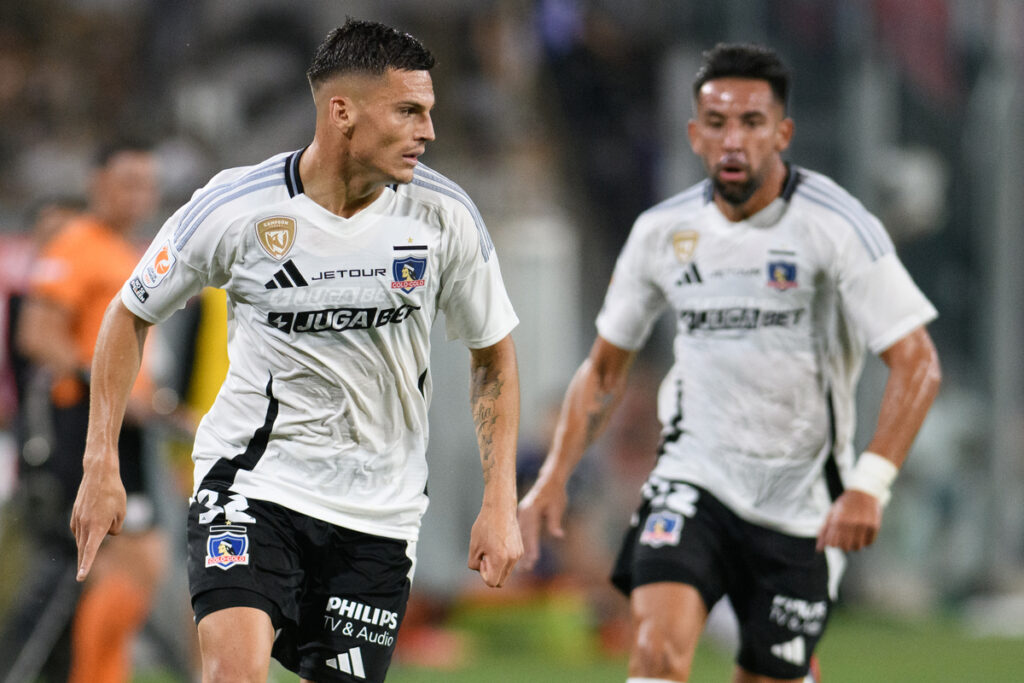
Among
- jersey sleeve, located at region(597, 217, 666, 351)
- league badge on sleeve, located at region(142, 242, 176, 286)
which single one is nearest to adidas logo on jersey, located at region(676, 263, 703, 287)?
jersey sleeve, located at region(597, 217, 666, 351)

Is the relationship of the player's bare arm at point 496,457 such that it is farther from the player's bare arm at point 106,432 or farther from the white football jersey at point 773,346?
the white football jersey at point 773,346

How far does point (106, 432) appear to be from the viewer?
435 centimetres

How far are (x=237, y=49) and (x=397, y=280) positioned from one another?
34.0 ft

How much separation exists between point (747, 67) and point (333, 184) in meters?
1.86

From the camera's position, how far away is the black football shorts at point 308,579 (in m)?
4.26

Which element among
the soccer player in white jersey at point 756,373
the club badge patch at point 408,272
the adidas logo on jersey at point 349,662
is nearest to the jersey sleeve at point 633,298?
the soccer player in white jersey at point 756,373

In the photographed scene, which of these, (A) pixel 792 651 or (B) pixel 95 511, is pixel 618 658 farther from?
(B) pixel 95 511

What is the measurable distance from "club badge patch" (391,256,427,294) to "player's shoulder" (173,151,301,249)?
1.16ft

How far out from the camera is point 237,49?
14.2 metres

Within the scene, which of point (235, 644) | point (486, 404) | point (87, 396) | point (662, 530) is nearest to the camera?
point (235, 644)

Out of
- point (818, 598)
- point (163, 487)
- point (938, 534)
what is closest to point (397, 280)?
point (818, 598)

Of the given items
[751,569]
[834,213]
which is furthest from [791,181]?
[751,569]

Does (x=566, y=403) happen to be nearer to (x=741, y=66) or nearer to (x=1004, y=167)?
(x=741, y=66)

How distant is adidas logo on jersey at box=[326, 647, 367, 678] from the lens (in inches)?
174
